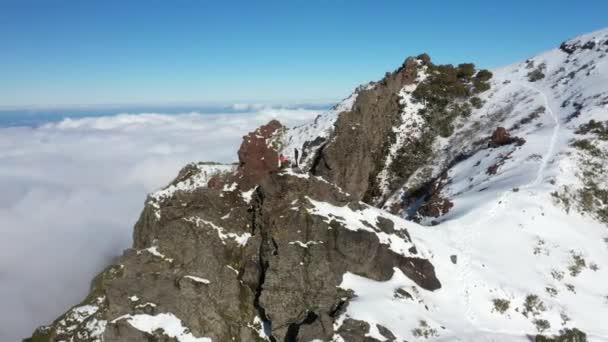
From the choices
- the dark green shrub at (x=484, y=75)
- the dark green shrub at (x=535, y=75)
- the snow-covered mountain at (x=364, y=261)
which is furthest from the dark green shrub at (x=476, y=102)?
the snow-covered mountain at (x=364, y=261)

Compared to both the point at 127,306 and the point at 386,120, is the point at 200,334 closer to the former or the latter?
the point at 127,306

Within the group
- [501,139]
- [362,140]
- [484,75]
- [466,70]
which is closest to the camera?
[501,139]

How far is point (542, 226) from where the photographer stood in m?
32.3

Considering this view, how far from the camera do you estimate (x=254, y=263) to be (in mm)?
26922

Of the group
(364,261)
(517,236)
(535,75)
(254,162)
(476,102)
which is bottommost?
(517,236)

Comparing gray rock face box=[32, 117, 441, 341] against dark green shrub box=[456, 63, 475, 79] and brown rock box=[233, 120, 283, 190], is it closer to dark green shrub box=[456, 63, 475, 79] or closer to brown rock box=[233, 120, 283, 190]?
brown rock box=[233, 120, 283, 190]

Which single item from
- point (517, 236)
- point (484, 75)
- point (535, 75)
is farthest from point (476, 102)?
point (517, 236)

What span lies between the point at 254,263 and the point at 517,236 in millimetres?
22588

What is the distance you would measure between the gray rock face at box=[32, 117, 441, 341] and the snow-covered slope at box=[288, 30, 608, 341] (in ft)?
5.73

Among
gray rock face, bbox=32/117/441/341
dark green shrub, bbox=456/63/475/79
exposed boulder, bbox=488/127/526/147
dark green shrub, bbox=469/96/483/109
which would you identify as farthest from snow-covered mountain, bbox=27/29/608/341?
dark green shrub, bbox=456/63/475/79

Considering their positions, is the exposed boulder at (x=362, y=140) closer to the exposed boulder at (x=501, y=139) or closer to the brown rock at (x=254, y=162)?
the exposed boulder at (x=501, y=139)

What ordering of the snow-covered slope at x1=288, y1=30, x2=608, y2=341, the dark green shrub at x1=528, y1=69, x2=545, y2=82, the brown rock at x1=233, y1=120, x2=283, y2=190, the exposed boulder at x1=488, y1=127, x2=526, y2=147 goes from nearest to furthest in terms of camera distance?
1. the snow-covered slope at x1=288, y1=30, x2=608, y2=341
2. the brown rock at x1=233, y1=120, x2=283, y2=190
3. the exposed boulder at x1=488, y1=127, x2=526, y2=147
4. the dark green shrub at x1=528, y1=69, x2=545, y2=82

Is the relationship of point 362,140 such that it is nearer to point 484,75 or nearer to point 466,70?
point 466,70

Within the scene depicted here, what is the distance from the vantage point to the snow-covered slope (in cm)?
2298
